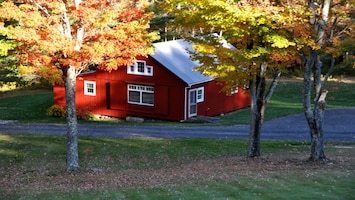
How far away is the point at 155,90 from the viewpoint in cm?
3509

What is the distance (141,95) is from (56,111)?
7.04 m

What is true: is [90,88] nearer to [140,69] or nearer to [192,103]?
[140,69]

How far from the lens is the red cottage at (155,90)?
3453cm

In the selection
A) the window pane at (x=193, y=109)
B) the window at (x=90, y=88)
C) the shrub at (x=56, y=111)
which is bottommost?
the shrub at (x=56, y=111)

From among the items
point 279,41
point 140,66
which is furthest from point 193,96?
point 279,41

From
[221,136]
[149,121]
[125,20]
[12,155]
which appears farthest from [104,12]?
[149,121]

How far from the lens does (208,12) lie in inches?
664

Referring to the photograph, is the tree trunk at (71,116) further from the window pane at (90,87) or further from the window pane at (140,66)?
the window pane at (90,87)

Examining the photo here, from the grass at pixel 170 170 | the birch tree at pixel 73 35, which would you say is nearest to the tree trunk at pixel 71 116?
the birch tree at pixel 73 35

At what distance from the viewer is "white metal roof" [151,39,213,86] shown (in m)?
34.3

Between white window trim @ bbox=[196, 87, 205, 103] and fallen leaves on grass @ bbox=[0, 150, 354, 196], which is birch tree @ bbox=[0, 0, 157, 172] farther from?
white window trim @ bbox=[196, 87, 205, 103]

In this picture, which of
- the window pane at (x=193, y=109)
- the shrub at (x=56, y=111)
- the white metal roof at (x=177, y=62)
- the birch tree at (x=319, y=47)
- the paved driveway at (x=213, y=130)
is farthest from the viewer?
the shrub at (x=56, y=111)

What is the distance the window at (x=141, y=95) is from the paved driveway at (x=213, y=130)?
4.27 meters

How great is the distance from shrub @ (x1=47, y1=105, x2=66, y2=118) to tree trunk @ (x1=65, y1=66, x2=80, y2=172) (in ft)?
62.5
